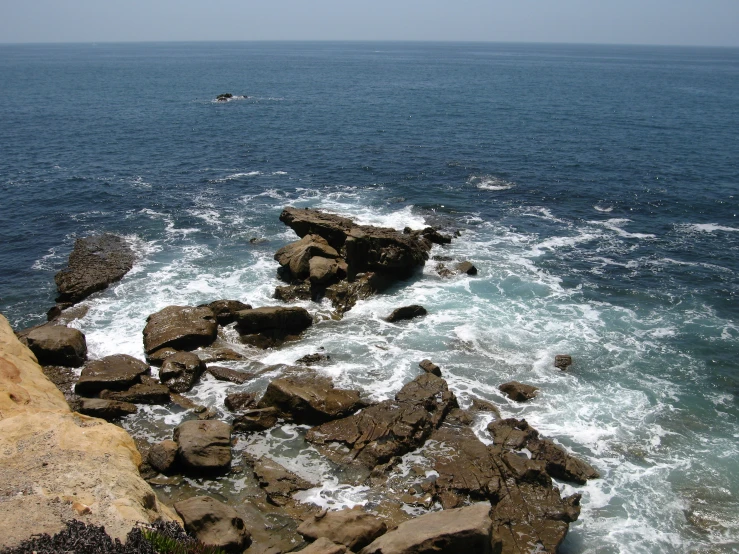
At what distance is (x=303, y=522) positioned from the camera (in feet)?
72.7

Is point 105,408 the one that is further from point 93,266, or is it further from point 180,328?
point 93,266

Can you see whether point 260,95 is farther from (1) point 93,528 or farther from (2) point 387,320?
(1) point 93,528

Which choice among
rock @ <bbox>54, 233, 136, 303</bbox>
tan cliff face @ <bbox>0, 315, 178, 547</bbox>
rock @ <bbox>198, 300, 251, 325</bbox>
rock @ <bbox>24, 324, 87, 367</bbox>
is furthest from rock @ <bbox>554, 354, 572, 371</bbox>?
rock @ <bbox>54, 233, 136, 303</bbox>

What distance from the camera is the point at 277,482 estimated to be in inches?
979

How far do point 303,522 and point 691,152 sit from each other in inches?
3222

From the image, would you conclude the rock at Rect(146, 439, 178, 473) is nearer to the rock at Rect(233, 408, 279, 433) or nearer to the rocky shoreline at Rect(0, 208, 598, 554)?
the rocky shoreline at Rect(0, 208, 598, 554)

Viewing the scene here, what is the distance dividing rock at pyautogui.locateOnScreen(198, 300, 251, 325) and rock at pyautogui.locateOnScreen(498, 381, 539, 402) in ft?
60.8

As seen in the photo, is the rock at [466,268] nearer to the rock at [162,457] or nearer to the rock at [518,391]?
the rock at [518,391]

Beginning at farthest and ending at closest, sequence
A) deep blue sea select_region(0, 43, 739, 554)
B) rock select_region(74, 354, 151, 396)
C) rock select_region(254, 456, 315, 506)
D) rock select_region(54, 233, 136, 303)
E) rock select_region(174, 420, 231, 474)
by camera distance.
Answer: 1. rock select_region(54, 233, 136, 303)
2. rock select_region(74, 354, 151, 396)
3. deep blue sea select_region(0, 43, 739, 554)
4. rock select_region(174, 420, 231, 474)
5. rock select_region(254, 456, 315, 506)

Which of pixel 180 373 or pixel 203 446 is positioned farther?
pixel 180 373

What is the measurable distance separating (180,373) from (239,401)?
178 inches

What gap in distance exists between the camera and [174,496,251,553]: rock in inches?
792

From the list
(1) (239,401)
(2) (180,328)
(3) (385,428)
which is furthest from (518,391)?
(2) (180,328)

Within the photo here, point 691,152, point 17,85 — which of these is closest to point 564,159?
point 691,152
